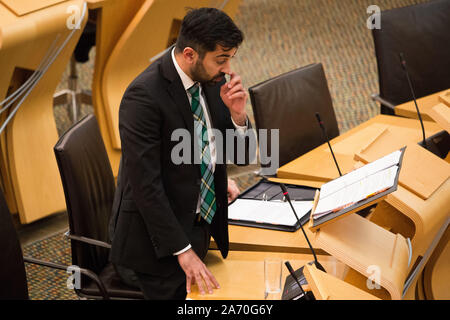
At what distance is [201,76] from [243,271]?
0.62 metres

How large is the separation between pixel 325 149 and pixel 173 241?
1.24 metres

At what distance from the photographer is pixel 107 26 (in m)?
3.66

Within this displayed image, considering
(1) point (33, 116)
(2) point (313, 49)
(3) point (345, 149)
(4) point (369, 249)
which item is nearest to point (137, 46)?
(1) point (33, 116)

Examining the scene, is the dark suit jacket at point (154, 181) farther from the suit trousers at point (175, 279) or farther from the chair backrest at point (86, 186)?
the chair backrest at point (86, 186)

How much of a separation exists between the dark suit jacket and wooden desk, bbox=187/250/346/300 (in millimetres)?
59

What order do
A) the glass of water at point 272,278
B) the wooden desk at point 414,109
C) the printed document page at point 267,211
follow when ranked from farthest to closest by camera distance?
the wooden desk at point 414,109 → the printed document page at point 267,211 → the glass of water at point 272,278

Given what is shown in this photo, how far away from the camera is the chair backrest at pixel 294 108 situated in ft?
9.57

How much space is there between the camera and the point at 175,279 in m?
2.03

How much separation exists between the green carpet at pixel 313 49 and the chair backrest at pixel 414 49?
1098 millimetres

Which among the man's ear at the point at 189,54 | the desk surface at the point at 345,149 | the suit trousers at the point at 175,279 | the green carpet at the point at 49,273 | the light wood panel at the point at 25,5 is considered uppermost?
the light wood panel at the point at 25,5

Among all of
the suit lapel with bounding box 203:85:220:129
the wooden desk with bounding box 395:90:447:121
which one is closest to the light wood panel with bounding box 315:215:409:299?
the suit lapel with bounding box 203:85:220:129

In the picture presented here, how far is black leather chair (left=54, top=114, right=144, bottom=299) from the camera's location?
2189 millimetres

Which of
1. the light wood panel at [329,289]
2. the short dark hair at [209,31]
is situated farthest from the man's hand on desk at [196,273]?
the short dark hair at [209,31]

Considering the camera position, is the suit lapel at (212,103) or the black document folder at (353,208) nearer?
the black document folder at (353,208)
